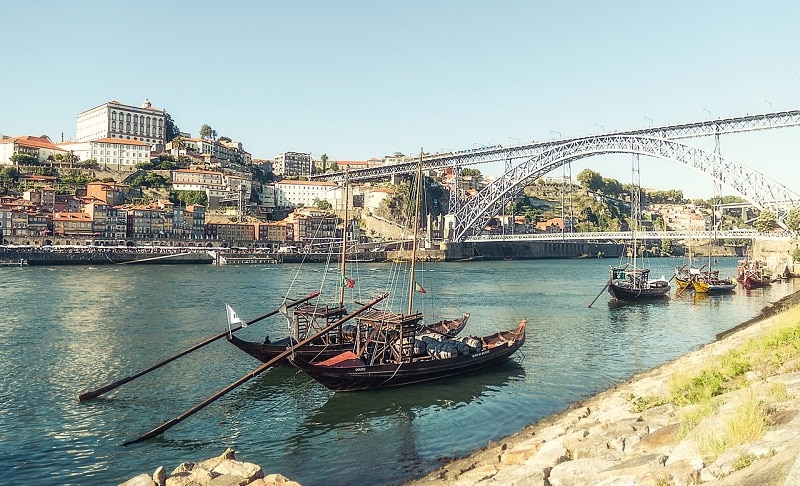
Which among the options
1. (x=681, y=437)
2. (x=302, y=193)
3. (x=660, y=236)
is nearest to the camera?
(x=681, y=437)

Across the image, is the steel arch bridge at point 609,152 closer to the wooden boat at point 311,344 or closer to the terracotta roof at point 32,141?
the wooden boat at point 311,344

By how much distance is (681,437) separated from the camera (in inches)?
294

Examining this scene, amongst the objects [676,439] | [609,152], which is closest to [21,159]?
[609,152]

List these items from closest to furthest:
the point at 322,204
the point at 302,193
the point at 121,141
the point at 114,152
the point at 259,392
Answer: the point at 259,392 < the point at 114,152 < the point at 121,141 < the point at 322,204 < the point at 302,193

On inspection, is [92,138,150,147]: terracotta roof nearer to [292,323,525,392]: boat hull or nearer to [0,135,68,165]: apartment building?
[0,135,68,165]: apartment building

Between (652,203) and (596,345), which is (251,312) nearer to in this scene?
(596,345)

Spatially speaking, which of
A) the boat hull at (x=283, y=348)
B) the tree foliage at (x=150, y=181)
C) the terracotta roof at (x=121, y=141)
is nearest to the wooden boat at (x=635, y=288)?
the boat hull at (x=283, y=348)

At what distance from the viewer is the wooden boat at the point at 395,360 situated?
52.4ft

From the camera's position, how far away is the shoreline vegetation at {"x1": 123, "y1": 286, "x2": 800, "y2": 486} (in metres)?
5.59

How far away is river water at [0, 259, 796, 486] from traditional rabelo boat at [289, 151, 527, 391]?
379 mm

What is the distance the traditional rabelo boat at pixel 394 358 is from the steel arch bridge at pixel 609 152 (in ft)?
149

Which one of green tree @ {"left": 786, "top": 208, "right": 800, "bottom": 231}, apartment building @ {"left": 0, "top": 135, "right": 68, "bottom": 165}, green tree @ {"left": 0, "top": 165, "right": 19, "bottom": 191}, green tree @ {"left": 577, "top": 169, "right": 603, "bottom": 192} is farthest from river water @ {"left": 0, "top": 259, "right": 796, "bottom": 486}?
green tree @ {"left": 577, "top": 169, "right": 603, "bottom": 192}

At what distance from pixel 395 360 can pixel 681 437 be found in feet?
33.7

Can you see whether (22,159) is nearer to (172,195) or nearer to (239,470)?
(172,195)
